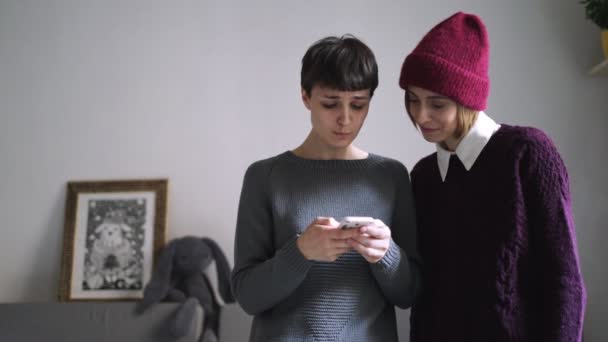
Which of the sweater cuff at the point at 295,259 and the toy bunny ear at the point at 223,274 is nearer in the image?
the sweater cuff at the point at 295,259

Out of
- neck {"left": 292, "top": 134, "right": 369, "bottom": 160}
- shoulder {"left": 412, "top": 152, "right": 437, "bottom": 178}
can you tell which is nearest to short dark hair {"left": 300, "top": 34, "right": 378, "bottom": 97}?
neck {"left": 292, "top": 134, "right": 369, "bottom": 160}

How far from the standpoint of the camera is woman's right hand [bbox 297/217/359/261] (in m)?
0.80

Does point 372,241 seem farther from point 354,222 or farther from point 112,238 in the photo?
point 112,238

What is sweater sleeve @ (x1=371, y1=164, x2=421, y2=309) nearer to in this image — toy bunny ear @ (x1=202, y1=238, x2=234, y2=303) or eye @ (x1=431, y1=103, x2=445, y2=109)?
eye @ (x1=431, y1=103, x2=445, y2=109)

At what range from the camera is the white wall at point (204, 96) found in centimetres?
185

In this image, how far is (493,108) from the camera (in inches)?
74.0

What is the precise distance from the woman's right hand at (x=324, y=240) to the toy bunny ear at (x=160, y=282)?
1.19 m

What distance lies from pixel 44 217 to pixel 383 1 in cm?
174

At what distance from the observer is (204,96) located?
6.92ft

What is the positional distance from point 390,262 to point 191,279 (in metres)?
1.23

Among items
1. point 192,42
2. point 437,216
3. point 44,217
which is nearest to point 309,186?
point 437,216

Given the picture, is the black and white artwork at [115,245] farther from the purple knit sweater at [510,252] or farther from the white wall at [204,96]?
the purple knit sweater at [510,252]

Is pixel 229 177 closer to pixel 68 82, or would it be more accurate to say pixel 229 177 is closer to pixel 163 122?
pixel 163 122

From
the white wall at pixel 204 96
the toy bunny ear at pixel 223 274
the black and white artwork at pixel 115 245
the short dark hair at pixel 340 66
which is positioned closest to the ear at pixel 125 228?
the black and white artwork at pixel 115 245
